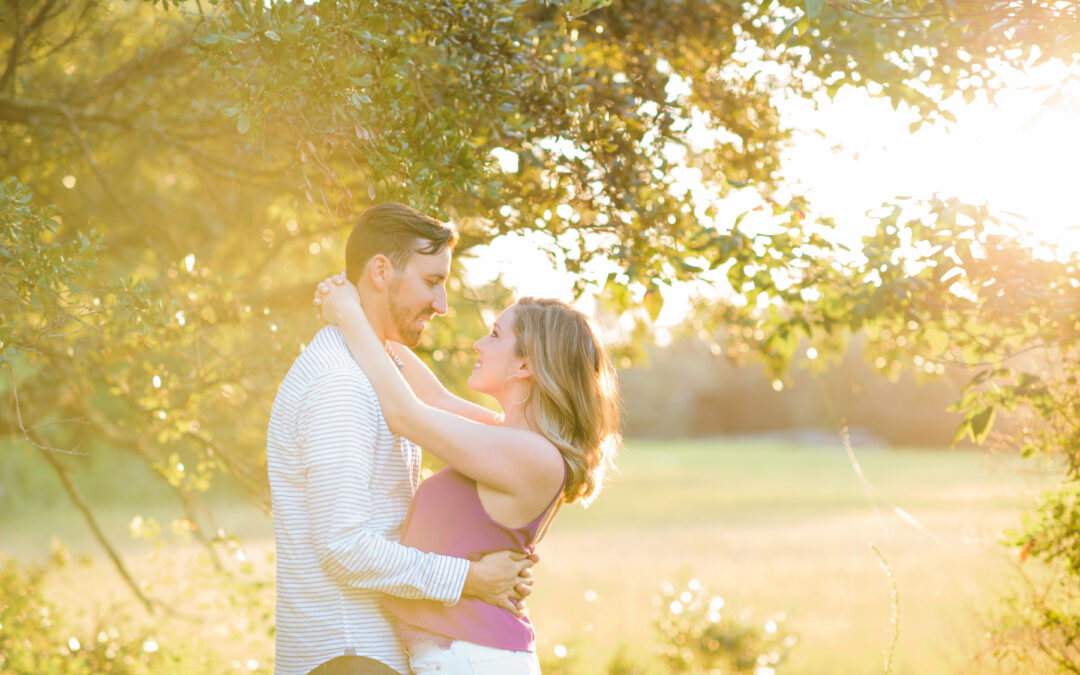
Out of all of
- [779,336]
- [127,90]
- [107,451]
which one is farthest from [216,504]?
[779,336]

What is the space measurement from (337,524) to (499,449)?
0.56 m

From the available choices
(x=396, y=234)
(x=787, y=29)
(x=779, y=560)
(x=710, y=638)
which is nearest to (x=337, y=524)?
(x=396, y=234)

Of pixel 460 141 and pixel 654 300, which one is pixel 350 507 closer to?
pixel 460 141

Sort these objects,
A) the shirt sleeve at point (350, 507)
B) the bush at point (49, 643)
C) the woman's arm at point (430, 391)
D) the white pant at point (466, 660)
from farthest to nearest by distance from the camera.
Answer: the bush at point (49, 643) < the woman's arm at point (430, 391) < the white pant at point (466, 660) < the shirt sleeve at point (350, 507)

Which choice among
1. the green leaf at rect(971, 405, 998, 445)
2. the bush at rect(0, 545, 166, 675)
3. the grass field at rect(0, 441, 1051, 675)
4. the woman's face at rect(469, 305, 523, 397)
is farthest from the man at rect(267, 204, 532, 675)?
the bush at rect(0, 545, 166, 675)

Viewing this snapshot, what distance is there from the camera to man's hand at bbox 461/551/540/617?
9.39 feet

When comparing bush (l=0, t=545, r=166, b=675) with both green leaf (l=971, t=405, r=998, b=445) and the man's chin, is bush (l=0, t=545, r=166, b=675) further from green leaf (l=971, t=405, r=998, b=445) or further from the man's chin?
green leaf (l=971, t=405, r=998, b=445)

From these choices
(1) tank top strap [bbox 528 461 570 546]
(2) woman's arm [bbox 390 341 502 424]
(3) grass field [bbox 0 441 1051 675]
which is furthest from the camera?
(3) grass field [bbox 0 441 1051 675]

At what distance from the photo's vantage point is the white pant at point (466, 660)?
2.80 metres

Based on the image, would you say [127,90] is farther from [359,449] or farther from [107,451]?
[107,451]

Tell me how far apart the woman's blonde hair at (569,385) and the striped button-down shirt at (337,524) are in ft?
1.68

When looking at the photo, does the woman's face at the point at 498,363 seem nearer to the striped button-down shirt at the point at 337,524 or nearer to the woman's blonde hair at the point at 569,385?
the woman's blonde hair at the point at 569,385

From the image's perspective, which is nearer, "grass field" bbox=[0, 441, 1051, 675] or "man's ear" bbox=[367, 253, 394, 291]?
"man's ear" bbox=[367, 253, 394, 291]

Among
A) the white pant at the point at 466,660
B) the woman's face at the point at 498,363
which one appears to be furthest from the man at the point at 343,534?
the woman's face at the point at 498,363
